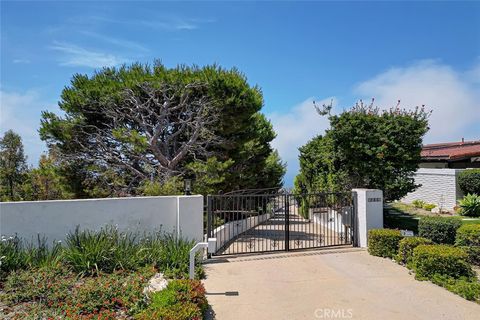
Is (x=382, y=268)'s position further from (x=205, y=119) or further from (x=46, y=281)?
(x=205, y=119)

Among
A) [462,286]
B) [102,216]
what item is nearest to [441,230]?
[462,286]

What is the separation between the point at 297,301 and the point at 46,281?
4.16 m

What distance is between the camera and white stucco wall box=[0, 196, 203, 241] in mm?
6969

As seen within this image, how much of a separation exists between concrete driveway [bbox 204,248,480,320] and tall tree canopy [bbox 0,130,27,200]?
17.3 meters

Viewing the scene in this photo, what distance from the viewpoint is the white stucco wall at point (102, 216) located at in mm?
6969

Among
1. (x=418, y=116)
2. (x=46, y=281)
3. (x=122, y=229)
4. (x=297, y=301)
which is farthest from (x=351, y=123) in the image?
(x=46, y=281)

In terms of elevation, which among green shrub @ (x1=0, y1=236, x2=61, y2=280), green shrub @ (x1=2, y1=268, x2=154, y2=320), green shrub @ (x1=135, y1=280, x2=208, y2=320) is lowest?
green shrub @ (x1=2, y1=268, x2=154, y2=320)

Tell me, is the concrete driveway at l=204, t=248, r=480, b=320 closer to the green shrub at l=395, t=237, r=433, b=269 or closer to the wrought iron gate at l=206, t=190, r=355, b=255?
the green shrub at l=395, t=237, r=433, b=269

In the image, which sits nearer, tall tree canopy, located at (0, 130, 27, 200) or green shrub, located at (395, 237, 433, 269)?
green shrub, located at (395, 237, 433, 269)

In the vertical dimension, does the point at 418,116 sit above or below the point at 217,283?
A: above

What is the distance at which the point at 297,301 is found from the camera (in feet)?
18.9

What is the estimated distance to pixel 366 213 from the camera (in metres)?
9.60
